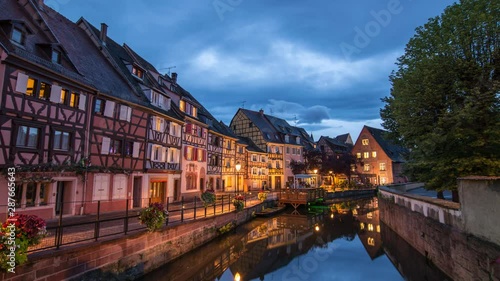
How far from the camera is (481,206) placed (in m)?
9.29

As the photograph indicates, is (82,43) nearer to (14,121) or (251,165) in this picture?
(14,121)

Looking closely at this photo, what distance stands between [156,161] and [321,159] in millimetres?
38765

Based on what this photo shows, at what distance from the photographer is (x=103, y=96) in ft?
60.4

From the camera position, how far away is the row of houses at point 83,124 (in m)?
13.4

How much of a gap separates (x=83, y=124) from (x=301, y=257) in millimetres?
15331

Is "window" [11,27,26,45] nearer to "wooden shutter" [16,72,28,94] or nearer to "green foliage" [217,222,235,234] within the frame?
"wooden shutter" [16,72,28,94]

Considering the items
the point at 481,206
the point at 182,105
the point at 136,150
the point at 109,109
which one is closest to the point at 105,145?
the point at 109,109

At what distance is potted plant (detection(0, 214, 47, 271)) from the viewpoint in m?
7.01

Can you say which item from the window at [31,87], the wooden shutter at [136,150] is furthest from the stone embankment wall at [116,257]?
the window at [31,87]

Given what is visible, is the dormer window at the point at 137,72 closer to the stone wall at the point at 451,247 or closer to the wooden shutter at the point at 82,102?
the wooden shutter at the point at 82,102

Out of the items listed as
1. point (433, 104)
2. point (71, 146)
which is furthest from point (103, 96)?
point (433, 104)

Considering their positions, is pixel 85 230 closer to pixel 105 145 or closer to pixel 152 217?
pixel 152 217

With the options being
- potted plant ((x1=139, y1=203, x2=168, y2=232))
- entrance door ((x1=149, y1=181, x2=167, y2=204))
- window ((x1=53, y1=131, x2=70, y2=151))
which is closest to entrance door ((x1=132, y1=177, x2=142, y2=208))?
entrance door ((x1=149, y1=181, x2=167, y2=204))

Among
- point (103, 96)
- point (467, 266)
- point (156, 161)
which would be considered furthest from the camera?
point (156, 161)
